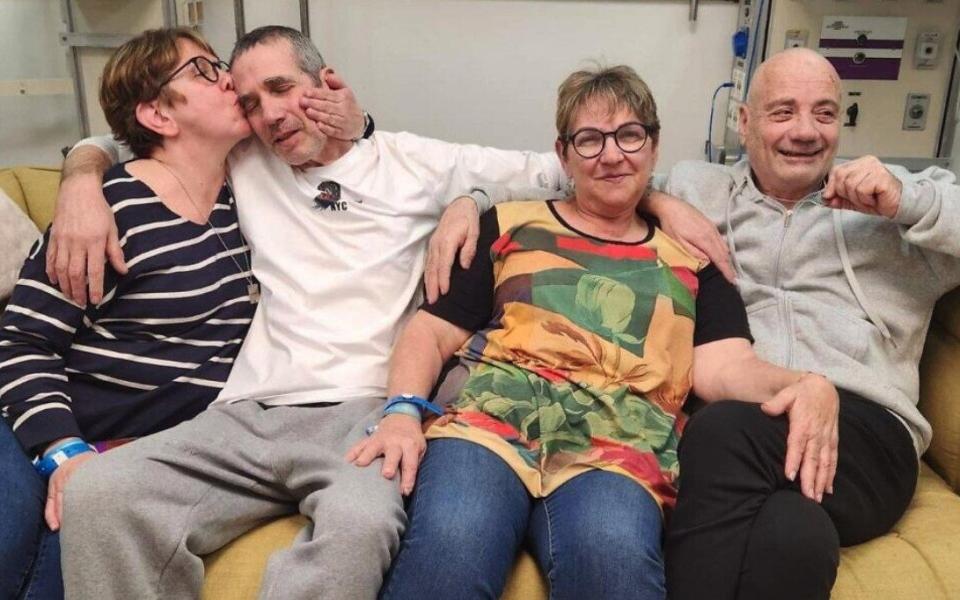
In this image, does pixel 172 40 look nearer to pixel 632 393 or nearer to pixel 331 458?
pixel 331 458

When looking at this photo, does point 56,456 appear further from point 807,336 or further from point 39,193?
point 807,336

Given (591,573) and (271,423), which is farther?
(271,423)

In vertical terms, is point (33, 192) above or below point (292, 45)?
below

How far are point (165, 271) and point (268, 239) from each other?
0.69 feet

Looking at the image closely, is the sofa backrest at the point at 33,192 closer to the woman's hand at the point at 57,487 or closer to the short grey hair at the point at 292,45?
the short grey hair at the point at 292,45

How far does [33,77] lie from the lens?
277 centimetres

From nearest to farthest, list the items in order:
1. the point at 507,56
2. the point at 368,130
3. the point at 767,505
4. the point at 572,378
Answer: the point at 767,505 → the point at 572,378 → the point at 368,130 → the point at 507,56

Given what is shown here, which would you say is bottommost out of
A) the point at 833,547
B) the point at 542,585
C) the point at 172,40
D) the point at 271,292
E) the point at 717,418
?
the point at 542,585

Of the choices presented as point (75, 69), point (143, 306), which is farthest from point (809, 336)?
point (75, 69)

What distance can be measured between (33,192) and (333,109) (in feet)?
2.49

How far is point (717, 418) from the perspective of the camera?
1.37 metres

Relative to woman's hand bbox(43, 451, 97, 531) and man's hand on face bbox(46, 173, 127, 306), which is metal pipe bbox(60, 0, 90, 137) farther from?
woman's hand bbox(43, 451, 97, 531)

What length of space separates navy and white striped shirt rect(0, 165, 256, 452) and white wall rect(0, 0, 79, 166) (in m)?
1.46

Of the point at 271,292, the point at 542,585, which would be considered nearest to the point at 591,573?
the point at 542,585
